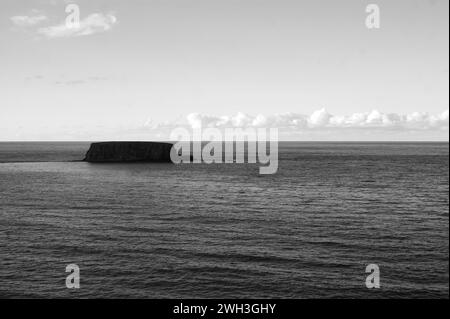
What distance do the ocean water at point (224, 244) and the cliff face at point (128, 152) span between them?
276 feet

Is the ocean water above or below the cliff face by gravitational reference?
below

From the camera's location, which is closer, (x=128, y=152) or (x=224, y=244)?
(x=224, y=244)

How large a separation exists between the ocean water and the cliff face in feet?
276

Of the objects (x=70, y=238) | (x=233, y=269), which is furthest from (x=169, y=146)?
(x=233, y=269)

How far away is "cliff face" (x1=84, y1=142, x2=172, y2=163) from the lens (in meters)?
150

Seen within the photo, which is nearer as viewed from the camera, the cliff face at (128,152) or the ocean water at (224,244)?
the ocean water at (224,244)

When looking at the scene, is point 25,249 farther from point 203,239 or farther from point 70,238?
point 203,239

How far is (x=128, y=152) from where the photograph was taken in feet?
495

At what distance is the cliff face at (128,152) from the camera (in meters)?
150

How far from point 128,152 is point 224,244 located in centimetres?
12139

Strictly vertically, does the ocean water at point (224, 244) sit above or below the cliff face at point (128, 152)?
below

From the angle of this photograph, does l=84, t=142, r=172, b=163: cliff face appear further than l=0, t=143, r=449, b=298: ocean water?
Yes
